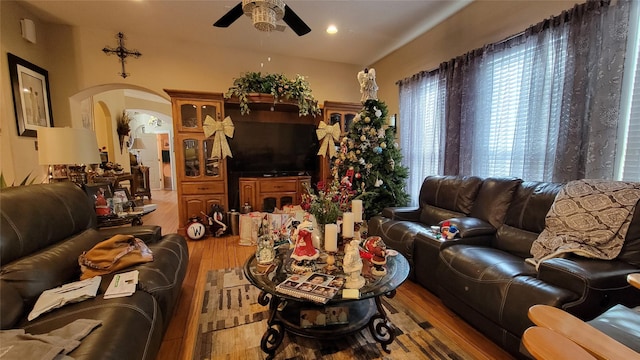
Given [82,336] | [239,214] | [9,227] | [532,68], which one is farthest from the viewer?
[239,214]

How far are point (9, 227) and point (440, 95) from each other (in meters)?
4.16

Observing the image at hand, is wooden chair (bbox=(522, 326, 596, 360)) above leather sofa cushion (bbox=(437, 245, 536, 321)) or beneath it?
above

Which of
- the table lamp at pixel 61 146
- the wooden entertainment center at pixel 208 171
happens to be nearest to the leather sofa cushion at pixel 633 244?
the wooden entertainment center at pixel 208 171

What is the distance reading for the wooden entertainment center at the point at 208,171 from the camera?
3879mm

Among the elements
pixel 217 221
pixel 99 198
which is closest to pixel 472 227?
pixel 217 221

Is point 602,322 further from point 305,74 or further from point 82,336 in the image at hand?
point 305,74

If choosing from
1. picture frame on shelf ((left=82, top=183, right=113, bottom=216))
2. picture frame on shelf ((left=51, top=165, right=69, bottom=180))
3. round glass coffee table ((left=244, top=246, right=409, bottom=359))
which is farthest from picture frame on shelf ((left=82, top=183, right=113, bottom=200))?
round glass coffee table ((left=244, top=246, right=409, bottom=359))

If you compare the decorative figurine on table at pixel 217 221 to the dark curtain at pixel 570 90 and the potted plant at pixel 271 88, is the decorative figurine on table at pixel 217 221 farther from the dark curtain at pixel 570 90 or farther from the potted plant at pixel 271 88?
the dark curtain at pixel 570 90

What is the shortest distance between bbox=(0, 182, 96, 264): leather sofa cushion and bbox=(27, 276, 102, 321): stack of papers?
0.29 m

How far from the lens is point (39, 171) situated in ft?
11.0

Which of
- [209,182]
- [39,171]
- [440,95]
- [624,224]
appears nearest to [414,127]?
[440,95]

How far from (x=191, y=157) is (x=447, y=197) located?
11.7 feet

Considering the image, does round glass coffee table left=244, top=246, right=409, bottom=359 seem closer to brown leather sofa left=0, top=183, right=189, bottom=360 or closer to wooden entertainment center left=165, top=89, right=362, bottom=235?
brown leather sofa left=0, top=183, right=189, bottom=360

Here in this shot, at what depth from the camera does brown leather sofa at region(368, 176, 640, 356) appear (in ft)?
4.75
